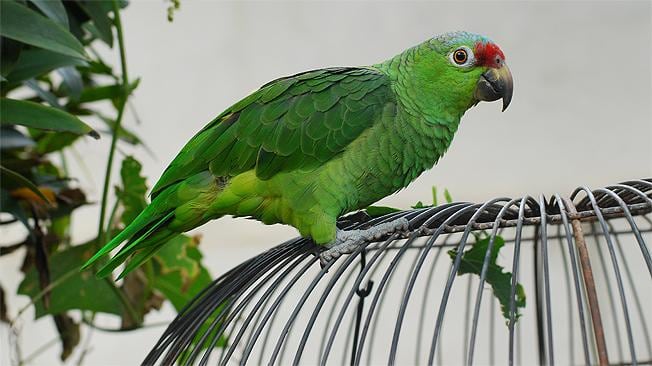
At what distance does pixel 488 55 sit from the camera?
850 millimetres

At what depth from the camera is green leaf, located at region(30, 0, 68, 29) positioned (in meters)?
0.99

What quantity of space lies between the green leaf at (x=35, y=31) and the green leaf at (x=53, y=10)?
0.04 metres

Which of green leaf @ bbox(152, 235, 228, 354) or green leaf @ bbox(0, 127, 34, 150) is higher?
green leaf @ bbox(0, 127, 34, 150)

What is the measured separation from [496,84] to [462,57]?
0.05 m

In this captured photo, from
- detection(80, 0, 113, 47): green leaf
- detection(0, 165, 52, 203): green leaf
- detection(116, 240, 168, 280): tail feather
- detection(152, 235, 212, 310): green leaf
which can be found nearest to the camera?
detection(116, 240, 168, 280): tail feather

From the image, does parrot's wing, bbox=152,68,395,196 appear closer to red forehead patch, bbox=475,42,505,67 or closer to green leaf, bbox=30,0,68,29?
red forehead patch, bbox=475,42,505,67

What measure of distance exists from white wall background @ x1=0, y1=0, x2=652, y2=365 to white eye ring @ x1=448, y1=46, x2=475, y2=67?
1159 millimetres

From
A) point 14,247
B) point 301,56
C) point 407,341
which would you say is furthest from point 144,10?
point 407,341

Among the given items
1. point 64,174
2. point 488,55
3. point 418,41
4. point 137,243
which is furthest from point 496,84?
point 418,41

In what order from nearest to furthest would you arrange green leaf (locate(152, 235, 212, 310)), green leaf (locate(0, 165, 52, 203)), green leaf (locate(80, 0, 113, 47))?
green leaf (locate(0, 165, 52, 203)) < green leaf (locate(80, 0, 113, 47)) < green leaf (locate(152, 235, 212, 310))

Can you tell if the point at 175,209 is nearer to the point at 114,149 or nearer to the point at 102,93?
the point at 114,149

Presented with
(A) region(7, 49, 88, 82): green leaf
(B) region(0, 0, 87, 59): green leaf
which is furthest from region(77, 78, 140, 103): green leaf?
(B) region(0, 0, 87, 59): green leaf

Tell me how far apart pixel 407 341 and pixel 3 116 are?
1449 millimetres

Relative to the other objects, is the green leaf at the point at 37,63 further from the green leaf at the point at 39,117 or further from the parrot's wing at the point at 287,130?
the parrot's wing at the point at 287,130
